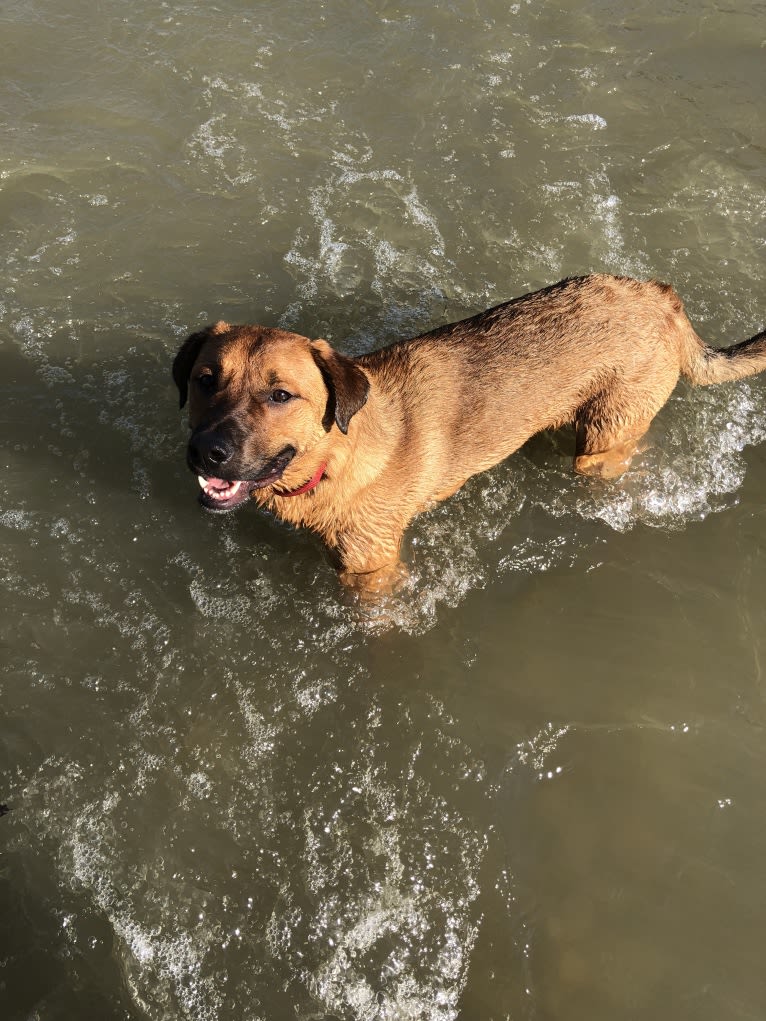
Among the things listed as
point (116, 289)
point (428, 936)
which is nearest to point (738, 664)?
point (428, 936)

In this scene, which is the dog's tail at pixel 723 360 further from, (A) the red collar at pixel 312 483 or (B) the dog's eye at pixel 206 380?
(B) the dog's eye at pixel 206 380

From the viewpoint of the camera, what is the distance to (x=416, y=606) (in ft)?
15.9

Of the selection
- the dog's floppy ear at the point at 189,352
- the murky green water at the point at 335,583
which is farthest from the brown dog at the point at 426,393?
the murky green water at the point at 335,583

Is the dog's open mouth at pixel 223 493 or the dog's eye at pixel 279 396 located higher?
the dog's eye at pixel 279 396

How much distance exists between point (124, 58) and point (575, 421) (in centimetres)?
644

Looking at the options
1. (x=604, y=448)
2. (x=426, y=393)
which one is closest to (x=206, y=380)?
(x=426, y=393)

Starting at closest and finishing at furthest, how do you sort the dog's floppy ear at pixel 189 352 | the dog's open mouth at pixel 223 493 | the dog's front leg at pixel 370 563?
the dog's open mouth at pixel 223 493 → the dog's floppy ear at pixel 189 352 → the dog's front leg at pixel 370 563

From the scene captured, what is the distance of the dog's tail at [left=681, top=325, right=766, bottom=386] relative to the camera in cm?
463

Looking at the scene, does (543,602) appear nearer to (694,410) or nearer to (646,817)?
(646,817)

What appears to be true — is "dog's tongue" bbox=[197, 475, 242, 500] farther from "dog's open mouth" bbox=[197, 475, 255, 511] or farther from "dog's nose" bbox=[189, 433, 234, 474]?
"dog's nose" bbox=[189, 433, 234, 474]

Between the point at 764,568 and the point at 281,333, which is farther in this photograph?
the point at 764,568

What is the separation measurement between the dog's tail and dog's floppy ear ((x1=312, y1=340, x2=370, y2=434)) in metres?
2.33

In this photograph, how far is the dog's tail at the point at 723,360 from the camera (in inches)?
182

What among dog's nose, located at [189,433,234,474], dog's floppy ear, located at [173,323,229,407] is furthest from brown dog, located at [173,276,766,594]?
dog's nose, located at [189,433,234,474]
